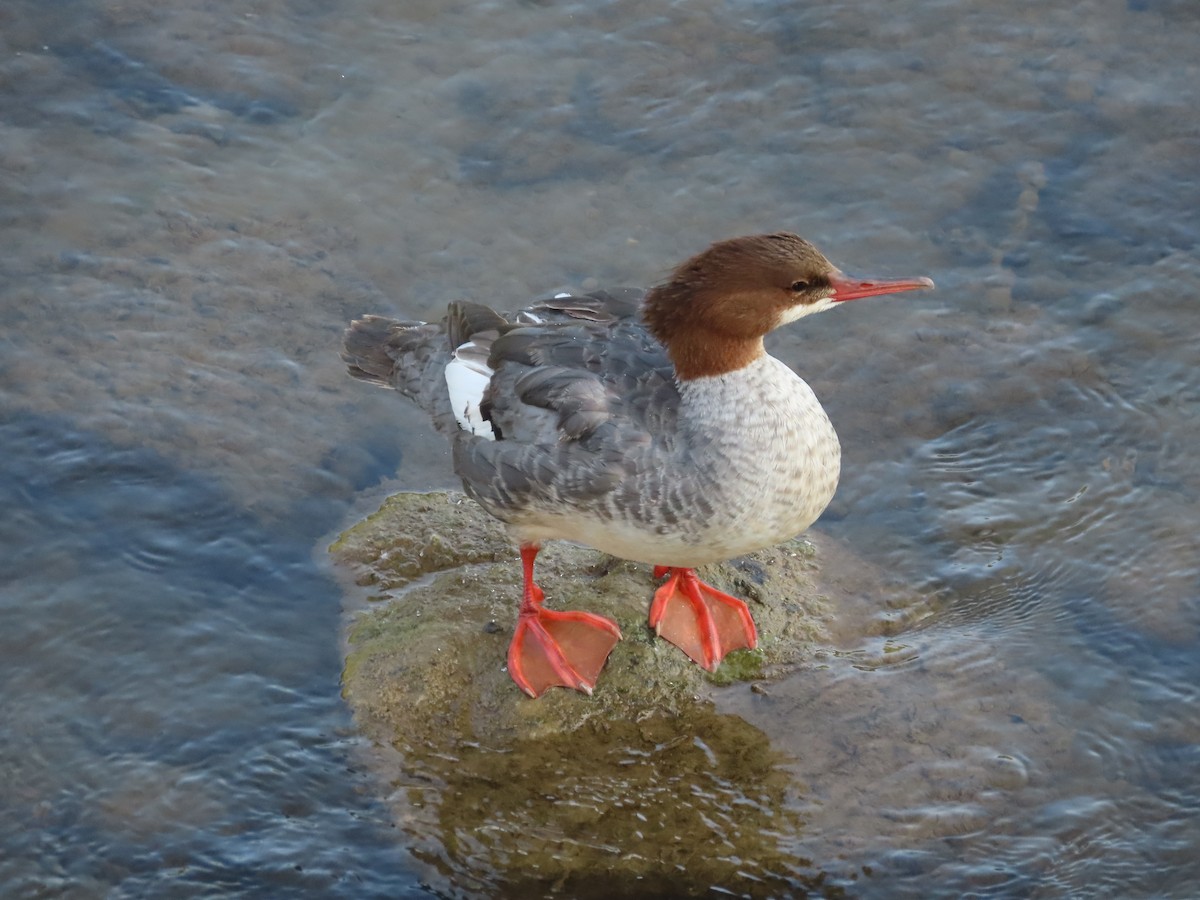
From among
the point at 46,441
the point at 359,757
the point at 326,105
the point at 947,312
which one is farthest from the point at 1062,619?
the point at 326,105

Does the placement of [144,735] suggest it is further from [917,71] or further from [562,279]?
[917,71]

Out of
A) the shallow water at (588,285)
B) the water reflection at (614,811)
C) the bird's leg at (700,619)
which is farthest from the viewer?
the bird's leg at (700,619)

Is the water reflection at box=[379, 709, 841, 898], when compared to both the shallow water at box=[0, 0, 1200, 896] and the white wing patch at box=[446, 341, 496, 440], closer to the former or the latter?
the shallow water at box=[0, 0, 1200, 896]

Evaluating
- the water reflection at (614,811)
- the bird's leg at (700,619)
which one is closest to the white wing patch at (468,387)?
the bird's leg at (700,619)

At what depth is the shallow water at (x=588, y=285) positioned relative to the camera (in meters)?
4.29

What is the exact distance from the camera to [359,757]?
446 centimetres

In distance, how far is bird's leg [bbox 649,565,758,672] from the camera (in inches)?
183

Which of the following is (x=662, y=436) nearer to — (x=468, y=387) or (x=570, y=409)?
(x=570, y=409)

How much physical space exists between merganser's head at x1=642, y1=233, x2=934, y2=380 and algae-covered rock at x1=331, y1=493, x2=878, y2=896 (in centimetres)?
100

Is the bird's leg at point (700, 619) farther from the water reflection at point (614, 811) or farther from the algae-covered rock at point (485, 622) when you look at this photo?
the water reflection at point (614, 811)

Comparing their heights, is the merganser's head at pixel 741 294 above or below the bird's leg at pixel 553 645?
above

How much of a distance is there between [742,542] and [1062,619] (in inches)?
56.1

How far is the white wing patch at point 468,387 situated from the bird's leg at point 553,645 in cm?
46

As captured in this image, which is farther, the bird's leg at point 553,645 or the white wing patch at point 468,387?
Result: the white wing patch at point 468,387
